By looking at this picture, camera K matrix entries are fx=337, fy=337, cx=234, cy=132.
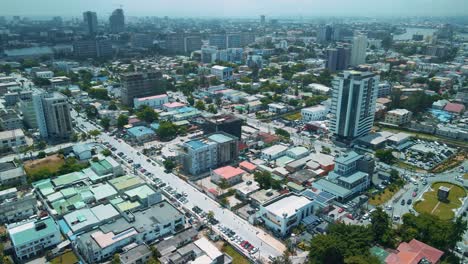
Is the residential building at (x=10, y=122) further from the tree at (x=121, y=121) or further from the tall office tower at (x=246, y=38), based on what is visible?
the tall office tower at (x=246, y=38)

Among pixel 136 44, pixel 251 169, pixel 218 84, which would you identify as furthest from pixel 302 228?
pixel 136 44

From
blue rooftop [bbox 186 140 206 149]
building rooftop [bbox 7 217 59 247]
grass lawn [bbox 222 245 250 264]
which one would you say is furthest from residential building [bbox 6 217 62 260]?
blue rooftop [bbox 186 140 206 149]

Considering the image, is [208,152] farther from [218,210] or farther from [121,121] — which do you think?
[121,121]

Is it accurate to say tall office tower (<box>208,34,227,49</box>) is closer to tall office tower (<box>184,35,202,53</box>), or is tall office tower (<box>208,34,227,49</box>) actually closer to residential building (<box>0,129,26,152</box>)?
tall office tower (<box>184,35,202,53</box>)

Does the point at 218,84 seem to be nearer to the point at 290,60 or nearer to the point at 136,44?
the point at 290,60

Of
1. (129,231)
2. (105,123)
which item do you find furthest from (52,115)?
(129,231)
